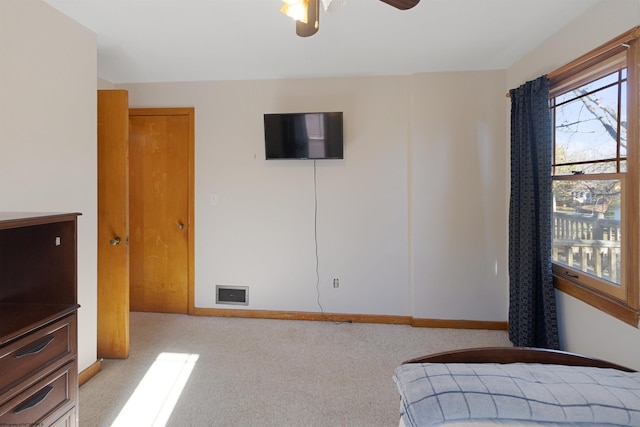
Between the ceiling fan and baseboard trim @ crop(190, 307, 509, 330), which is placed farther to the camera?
baseboard trim @ crop(190, 307, 509, 330)

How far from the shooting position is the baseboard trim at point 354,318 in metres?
2.79

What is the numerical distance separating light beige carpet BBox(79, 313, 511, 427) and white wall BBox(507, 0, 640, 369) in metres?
0.71

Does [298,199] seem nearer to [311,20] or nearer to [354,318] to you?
[354,318]

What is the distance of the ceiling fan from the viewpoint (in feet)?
3.40

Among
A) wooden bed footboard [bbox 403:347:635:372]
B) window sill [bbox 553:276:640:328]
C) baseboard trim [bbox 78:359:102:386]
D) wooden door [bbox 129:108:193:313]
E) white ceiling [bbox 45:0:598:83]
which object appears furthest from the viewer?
wooden door [bbox 129:108:193:313]

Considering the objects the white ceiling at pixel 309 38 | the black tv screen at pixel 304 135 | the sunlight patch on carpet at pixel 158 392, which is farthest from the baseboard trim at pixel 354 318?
the white ceiling at pixel 309 38

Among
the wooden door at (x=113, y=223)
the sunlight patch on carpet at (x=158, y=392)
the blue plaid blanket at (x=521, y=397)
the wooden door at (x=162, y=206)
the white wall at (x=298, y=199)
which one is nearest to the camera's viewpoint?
the blue plaid blanket at (x=521, y=397)

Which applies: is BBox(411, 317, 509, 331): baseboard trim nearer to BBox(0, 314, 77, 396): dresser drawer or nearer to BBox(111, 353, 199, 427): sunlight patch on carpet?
BBox(111, 353, 199, 427): sunlight patch on carpet

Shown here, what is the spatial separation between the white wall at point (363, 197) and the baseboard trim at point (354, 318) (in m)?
0.06

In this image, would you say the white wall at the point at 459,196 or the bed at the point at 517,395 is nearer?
the bed at the point at 517,395

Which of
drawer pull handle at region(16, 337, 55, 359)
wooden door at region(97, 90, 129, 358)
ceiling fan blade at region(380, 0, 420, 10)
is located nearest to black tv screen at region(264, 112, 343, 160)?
wooden door at region(97, 90, 129, 358)

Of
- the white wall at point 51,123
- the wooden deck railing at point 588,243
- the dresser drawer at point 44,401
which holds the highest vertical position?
the white wall at point 51,123

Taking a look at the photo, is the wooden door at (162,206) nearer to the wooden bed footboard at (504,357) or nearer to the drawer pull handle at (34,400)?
the drawer pull handle at (34,400)

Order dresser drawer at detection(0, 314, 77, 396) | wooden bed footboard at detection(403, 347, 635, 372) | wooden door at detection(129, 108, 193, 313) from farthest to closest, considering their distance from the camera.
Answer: wooden door at detection(129, 108, 193, 313)
wooden bed footboard at detection(403, 347, 635, 372)
dresser drawer at detection(0, 314, 77, 396)
